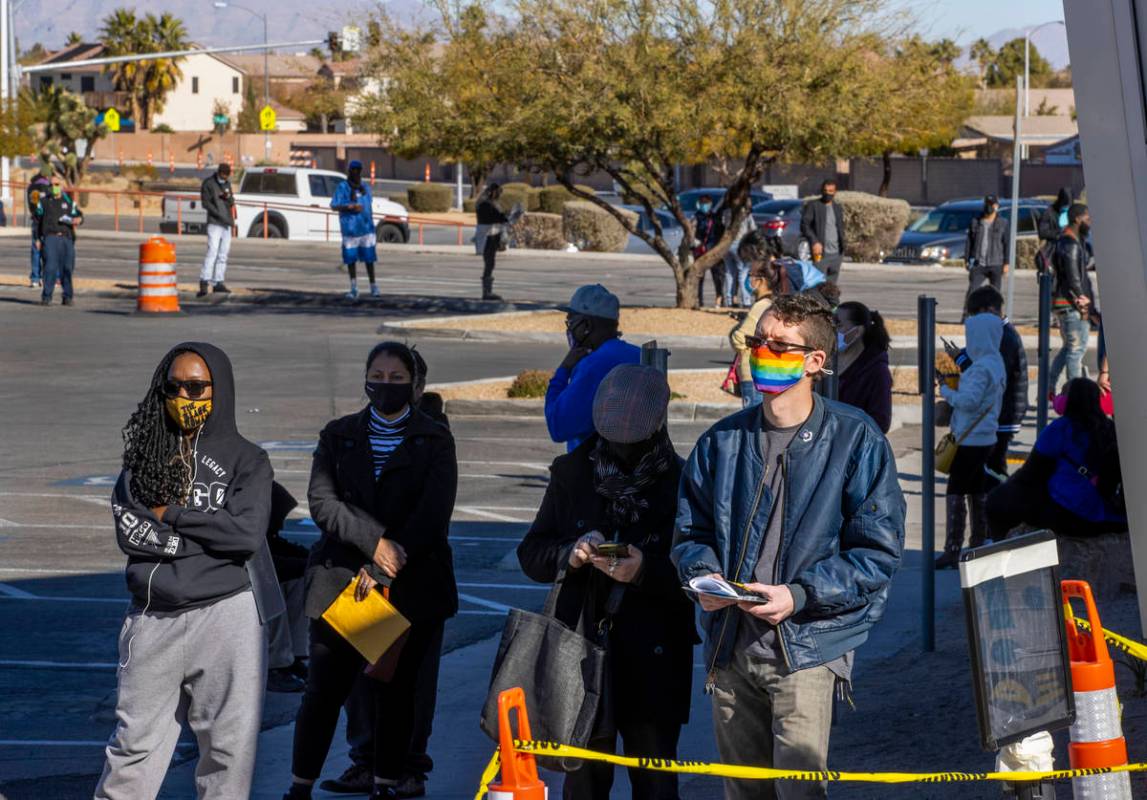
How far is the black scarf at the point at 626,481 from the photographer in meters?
5.18

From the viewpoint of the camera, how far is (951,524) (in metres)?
Answer: 10.2

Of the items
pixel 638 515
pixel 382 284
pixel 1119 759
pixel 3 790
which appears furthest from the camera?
pixel 382 284

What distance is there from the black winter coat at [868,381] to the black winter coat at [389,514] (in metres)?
3.50

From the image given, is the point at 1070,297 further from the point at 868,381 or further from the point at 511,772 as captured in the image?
the point at 511,772

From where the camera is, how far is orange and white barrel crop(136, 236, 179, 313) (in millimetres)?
24188

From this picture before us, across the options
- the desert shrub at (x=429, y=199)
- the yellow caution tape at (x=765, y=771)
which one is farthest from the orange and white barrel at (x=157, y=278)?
the desert shrub at (x=429, y=199)

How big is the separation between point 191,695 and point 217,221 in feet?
69.7

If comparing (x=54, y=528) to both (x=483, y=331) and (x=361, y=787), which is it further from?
(x=483, y=331)

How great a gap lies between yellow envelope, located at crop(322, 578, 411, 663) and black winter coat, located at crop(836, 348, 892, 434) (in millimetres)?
3824

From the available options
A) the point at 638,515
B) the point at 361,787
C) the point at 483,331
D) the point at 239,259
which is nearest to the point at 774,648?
the point at 638,515

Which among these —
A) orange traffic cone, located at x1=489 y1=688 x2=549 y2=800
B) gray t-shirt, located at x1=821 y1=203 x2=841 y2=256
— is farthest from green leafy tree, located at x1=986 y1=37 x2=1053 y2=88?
orange traffic cone, located at x1=489 y1=688 x2=549 y2=800

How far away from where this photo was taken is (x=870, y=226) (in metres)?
39.6

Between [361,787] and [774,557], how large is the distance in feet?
7.83

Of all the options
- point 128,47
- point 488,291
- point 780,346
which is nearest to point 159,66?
point 128,47
